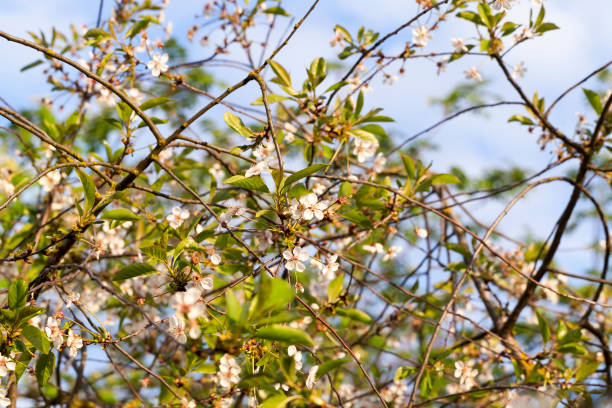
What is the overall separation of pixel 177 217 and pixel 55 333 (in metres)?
0.51

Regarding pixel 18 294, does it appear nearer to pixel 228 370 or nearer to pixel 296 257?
pixel 228 370

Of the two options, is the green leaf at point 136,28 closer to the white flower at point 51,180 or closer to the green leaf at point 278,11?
the green leaf at point 278,11

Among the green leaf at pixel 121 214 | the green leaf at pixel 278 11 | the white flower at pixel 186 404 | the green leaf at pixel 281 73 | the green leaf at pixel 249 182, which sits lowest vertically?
the white flower at pixel 186 404

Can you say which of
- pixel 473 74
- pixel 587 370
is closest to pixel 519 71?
pixel 473 74

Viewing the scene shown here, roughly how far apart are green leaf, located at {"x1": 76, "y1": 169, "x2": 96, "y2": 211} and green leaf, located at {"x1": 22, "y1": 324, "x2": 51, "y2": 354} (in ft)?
1.05

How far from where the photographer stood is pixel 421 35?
2.10 metres

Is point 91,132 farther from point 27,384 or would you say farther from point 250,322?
point 250,322

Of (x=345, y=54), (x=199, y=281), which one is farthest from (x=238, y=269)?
(x=345, y=54)

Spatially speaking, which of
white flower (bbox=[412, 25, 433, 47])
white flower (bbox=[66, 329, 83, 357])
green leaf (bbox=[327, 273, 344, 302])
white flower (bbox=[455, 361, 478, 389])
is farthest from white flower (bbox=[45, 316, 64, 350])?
white flower (bbox=[412, 25, 433, 47])

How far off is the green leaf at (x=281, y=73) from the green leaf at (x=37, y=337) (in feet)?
3.37

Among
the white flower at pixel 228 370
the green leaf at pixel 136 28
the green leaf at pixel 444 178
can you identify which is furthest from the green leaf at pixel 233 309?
the green leaf at pixel 136 28

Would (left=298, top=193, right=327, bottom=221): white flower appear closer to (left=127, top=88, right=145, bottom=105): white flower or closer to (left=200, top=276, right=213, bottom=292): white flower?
(left=200, top=276, right=213, bottom=292): white flower

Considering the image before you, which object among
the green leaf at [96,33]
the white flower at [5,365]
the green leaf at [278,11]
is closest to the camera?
the white flower at [5,365]

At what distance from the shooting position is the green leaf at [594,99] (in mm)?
2012
